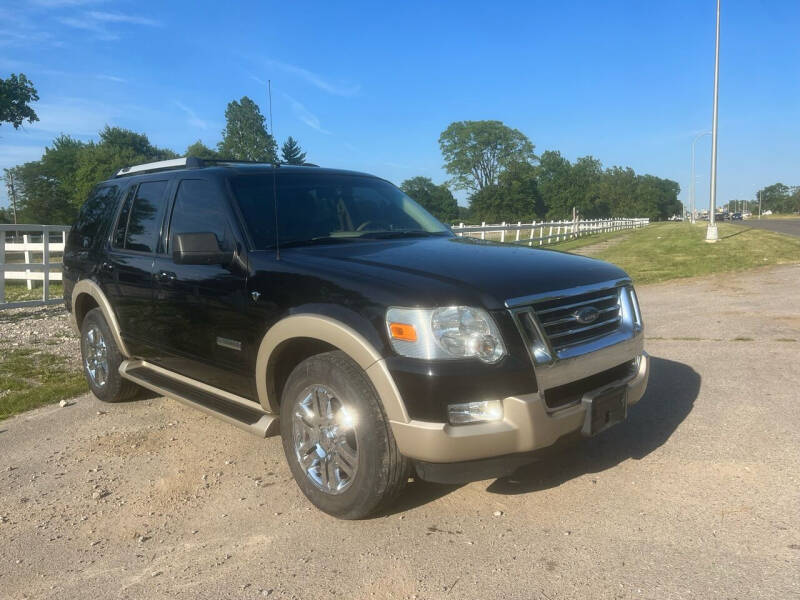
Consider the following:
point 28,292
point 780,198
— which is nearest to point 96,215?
point 28,292

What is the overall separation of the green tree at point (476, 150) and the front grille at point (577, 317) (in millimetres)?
88862

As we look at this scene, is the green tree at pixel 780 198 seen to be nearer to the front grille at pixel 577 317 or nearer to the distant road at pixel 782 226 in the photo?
the distant road at pixel 782 226

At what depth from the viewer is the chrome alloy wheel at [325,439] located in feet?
10.3

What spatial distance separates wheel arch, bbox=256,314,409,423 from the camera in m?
2.90

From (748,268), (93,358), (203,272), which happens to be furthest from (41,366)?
(748,268)

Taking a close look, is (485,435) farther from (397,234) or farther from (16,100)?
(16,100)

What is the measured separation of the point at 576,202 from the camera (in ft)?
246

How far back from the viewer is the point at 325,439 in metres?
3.23

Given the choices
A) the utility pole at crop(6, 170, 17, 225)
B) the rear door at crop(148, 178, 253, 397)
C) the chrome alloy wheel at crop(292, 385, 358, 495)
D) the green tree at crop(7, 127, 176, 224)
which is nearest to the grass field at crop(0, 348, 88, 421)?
the rear door at crop(148, 178, 253, 397)

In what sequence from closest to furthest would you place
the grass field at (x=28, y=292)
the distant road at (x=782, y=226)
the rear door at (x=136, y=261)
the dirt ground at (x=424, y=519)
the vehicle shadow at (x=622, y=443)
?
the dirt ground at (x=424, y=519)
the vehicle shadow at (x=622, y=443)
the rear door at (x=136, y=261)
the grass field at (x=28, y=292)
the distant road at (x=782, y=226)

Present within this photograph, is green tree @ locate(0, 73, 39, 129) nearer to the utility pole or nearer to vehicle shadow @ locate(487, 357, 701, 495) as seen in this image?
vehicle shadow @ locate(487, 357, 701, 495)

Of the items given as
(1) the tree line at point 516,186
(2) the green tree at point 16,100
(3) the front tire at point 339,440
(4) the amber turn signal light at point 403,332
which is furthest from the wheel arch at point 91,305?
(1) the tree line at point 516,186

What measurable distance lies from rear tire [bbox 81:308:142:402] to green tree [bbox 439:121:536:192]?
87380 millimetres

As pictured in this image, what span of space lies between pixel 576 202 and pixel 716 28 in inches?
2012
